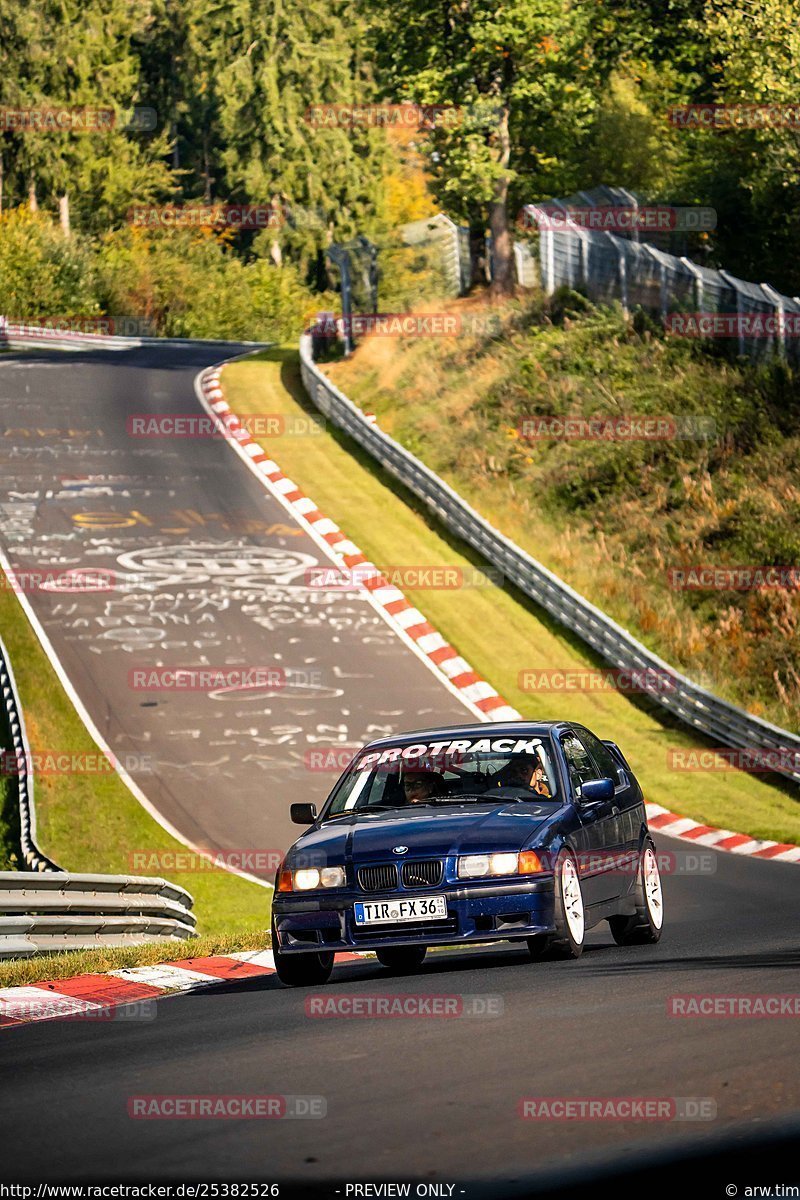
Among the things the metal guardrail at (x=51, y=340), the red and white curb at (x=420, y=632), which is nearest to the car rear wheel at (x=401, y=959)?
the red and white curb at (x=420, y=632)

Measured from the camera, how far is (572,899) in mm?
9992

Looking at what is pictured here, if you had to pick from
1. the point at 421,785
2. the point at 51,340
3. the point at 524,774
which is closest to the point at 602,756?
the point at 524,774

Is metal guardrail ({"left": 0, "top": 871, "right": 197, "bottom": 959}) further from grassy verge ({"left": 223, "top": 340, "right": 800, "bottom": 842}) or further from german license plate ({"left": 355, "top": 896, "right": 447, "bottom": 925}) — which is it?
grassy verge ({"left": 223, "top": 340, "right": 800, "bottom": 842})

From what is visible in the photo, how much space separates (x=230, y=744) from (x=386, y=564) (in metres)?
8.66

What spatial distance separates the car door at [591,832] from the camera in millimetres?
10312

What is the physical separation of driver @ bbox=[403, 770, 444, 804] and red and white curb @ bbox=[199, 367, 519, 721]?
1211 centimetres

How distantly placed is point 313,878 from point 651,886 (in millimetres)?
2991

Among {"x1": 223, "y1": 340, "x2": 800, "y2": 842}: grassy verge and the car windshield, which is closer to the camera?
the car windshield

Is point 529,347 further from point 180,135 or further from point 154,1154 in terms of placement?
point 180,135

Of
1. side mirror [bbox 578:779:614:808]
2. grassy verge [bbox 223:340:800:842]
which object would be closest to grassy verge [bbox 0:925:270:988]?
side mirror [bbox 578:779:614:808]

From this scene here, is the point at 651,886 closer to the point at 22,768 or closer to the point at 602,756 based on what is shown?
the point at 602,756

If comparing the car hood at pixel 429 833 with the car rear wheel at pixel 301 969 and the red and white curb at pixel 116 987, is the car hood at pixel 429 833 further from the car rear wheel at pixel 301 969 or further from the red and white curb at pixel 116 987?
the red and white curb at pixel 116 987

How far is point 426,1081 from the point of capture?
646 centimetres

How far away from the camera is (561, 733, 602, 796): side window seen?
10930mm
